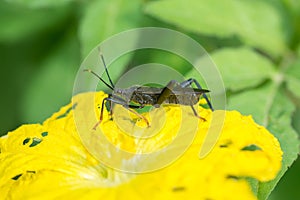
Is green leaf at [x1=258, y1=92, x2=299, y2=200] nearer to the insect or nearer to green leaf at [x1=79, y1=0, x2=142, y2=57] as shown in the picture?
the insect

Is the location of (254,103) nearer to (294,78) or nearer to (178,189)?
(294,78)

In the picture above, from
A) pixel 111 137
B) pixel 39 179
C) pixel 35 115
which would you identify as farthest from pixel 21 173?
pixel 35 115

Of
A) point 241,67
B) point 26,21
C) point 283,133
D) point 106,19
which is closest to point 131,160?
point 283,133

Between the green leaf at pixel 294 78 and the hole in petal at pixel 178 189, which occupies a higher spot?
the green leaf at pixel 294 78

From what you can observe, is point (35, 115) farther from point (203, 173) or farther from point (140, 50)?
point (203, 173)

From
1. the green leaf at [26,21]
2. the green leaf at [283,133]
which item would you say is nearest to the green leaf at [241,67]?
the green leaf at [283,133]

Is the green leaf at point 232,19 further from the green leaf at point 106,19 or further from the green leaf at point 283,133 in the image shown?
the green leaf at point 283,133
